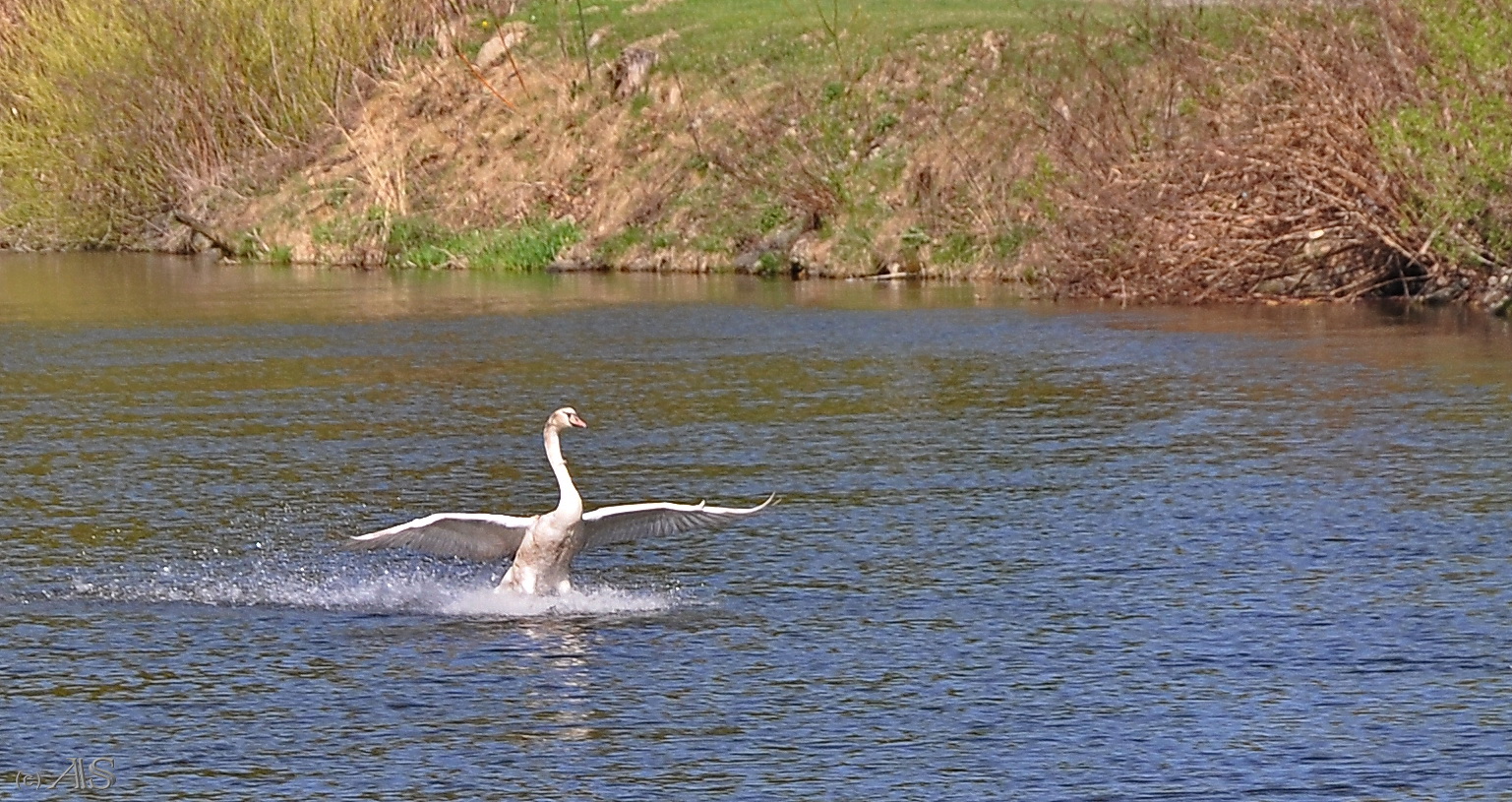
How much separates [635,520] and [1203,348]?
37.3ft

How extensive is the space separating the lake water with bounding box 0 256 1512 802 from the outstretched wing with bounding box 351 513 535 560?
0.95 ft

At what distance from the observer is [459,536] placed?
10695 mm

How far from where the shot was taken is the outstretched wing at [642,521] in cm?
1059

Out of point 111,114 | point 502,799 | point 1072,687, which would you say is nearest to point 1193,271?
point 1072,687

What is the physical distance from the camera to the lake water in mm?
8070

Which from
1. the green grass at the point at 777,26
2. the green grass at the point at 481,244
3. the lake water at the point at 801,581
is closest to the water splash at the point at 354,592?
the lake water at the point at 801,581

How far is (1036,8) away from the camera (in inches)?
1515

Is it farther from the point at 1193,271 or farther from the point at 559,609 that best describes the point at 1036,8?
the point at 559,609

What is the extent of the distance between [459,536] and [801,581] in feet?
5.19

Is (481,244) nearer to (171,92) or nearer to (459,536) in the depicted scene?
(171,92)

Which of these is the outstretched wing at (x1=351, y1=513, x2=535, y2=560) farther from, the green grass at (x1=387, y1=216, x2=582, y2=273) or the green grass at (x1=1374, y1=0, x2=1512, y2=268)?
the green grass at (x1=387, y1=216, x2=582, y2=273)

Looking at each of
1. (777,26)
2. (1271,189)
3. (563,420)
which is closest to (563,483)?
(563,420)

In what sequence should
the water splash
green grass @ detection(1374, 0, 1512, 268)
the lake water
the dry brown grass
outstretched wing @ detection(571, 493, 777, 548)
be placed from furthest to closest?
1. the dry brown grass
2. green grass @ detection(1374, 0, 1512, 268)
3. the water splash
4. outstretched wing @ detection(571, 493, 777, 548)
5. the lake water

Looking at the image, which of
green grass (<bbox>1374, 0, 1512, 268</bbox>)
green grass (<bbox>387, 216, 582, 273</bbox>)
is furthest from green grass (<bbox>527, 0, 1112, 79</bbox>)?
green grass (<bbox>1374, 0, 1512, 268</bbox>)
